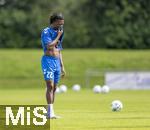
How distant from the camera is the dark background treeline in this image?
271 feet

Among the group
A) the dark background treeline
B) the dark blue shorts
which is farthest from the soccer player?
the dark background treeline

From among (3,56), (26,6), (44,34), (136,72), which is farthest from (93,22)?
(44,34)

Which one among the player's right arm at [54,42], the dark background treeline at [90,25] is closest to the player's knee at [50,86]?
the player's right arm at [54,42]

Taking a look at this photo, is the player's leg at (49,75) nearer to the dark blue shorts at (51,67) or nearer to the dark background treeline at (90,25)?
the dark blue shorts at (51,67)

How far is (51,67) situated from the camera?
18.8m

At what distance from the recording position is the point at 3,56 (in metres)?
68.8

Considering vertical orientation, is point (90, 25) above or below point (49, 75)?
above

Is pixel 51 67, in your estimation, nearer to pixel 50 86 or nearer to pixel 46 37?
pixel 50 86

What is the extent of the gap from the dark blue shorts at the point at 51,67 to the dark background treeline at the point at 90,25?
62891 millimetres

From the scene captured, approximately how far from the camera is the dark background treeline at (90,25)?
271 ft

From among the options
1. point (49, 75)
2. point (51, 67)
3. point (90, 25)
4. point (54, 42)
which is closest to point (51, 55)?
point (51, 67)

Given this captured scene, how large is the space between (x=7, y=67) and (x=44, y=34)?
47366 millimetres

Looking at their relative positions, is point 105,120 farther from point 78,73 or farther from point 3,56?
point 3,56

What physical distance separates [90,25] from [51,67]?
2692 inches
